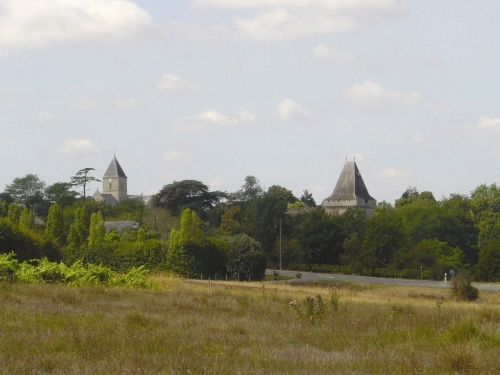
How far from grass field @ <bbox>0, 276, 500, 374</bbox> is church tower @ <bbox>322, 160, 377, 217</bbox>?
108 metres

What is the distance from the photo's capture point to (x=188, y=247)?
47.3 meters

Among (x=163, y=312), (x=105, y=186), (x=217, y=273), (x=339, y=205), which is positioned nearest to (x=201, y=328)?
(x=163, y=312)

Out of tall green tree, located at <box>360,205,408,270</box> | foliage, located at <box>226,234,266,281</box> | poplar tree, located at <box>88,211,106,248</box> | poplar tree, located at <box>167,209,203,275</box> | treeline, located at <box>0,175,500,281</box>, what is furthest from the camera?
tall green tree, located at <box>360,205,408,270</box>

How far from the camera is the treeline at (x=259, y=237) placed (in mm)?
48031

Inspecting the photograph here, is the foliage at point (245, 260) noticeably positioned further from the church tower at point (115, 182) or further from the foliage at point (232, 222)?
the church tower at point (115, 182)

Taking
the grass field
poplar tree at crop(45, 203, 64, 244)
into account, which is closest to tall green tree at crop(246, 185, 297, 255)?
poplar tree at crop(45, 203, 64, 244)

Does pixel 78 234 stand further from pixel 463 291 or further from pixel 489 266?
pixel 489 266

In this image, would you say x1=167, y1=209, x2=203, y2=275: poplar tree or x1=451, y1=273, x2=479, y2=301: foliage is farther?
x1=167, y1=209, x2=203, y2=275: poplar tree

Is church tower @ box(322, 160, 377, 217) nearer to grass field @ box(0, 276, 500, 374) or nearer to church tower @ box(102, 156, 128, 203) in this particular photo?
church tower @ box(102, 156, 128, 203)

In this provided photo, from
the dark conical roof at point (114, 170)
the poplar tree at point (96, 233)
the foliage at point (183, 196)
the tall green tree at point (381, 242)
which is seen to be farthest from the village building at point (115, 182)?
the poplar tree at point (96, 233)

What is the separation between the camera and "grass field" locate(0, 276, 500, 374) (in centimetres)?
866

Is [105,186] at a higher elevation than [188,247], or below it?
higher

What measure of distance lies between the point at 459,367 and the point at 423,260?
199 ft

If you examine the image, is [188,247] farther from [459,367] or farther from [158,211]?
[459,367]
